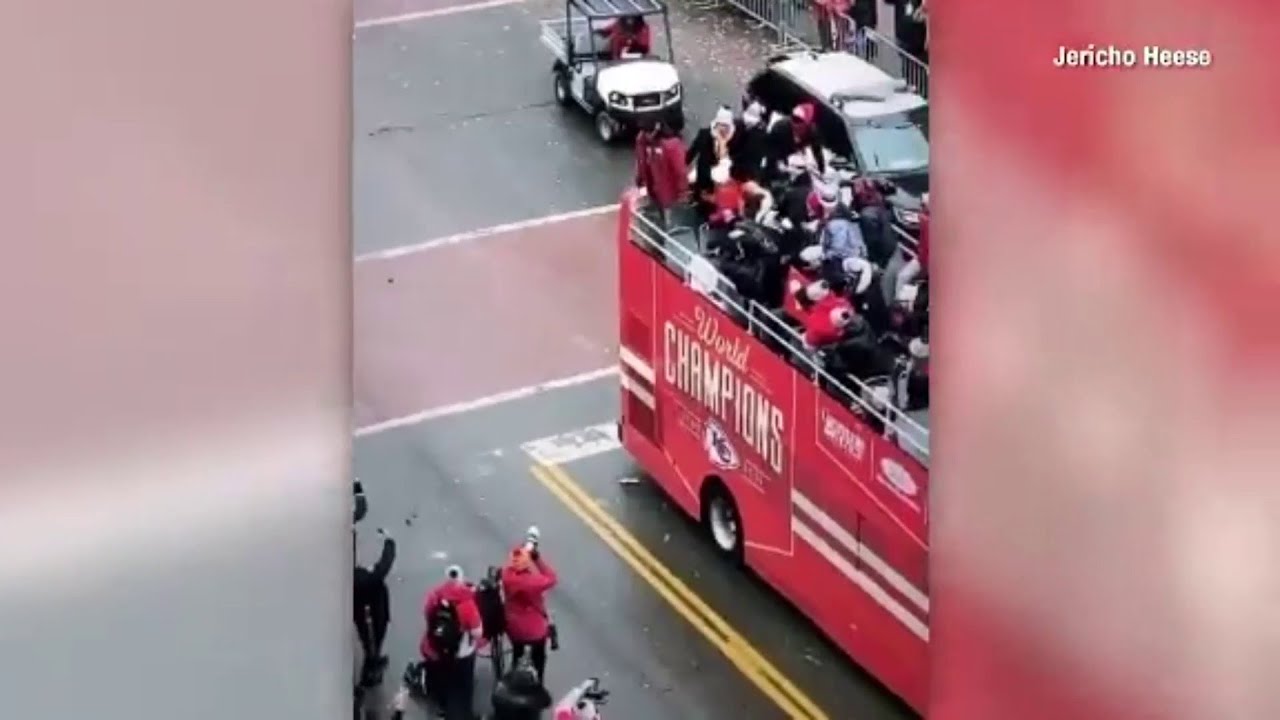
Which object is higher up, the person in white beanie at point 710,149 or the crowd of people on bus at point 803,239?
the person in white beanie at point 710,149

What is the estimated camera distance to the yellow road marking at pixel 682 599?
2471mm

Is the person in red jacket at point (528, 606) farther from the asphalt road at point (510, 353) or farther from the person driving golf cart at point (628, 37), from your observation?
the person driving golf cart at point (628, 37)

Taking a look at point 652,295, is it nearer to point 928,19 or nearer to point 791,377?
point 791,377

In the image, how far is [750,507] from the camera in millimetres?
2514

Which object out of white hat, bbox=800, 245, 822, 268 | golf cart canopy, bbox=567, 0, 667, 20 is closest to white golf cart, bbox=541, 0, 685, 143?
golf cart canopy, bbox=567, 0, 667, 20

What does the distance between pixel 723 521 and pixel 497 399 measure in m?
0.32

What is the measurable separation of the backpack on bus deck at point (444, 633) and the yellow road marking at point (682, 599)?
209 mm

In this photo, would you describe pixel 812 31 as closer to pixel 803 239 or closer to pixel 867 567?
pixel 803 239

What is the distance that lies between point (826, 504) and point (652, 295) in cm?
34

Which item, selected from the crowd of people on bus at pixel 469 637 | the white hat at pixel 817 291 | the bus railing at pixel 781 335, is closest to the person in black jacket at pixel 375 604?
the crowd of people on bus at pixel 469 637

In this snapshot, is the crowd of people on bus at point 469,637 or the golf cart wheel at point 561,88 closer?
the crowd of people on bus at point 469,637

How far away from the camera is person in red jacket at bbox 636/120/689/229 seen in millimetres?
2549

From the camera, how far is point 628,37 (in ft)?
8.38

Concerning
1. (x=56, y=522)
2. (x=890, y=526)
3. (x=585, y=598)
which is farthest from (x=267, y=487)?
(x=890, y=526)
